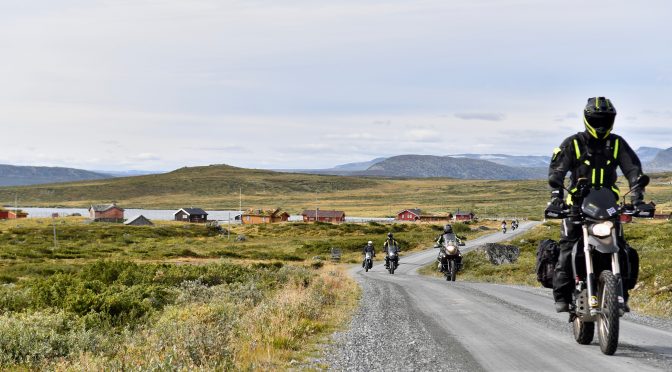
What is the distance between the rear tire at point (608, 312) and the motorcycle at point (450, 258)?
21368mm

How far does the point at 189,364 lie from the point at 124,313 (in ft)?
38.6

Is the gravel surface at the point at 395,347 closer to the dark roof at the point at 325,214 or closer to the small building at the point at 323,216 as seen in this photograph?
the small building at the point at 323,216

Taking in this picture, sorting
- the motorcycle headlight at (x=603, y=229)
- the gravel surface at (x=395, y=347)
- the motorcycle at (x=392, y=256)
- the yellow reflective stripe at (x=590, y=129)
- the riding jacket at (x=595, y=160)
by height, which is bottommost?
the motorcycle at (x=392, y=256)

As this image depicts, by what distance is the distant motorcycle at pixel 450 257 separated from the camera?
97.0ft

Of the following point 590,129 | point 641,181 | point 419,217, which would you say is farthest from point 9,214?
point 641,181

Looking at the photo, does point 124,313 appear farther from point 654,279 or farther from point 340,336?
point 654,279

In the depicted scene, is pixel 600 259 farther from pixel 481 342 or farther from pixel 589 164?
pixel 481 342

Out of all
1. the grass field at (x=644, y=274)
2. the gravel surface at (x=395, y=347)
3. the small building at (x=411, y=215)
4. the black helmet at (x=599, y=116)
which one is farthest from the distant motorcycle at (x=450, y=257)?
the small building at (x=411, y=215)

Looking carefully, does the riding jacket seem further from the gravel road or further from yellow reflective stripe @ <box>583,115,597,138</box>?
the gravel road

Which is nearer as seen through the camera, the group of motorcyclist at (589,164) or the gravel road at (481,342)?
the gravel road at (481,342)

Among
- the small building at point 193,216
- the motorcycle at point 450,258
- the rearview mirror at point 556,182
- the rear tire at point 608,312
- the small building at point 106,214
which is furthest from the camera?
the small building at point 193,216

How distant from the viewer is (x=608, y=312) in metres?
7.82

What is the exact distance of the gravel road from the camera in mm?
8031

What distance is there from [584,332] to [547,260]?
44.0 inches
